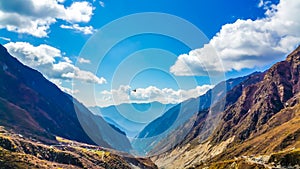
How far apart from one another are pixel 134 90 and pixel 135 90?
1.17 m

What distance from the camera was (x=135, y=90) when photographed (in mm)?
134625

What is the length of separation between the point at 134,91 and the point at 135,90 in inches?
27.3

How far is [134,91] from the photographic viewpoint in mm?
134125

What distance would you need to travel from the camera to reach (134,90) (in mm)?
133500

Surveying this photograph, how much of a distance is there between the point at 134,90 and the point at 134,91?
0.72 m
